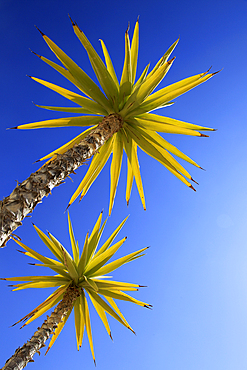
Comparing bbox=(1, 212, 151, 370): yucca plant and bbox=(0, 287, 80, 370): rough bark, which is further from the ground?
bbox=(1, 212, 151, 370): yucca plant

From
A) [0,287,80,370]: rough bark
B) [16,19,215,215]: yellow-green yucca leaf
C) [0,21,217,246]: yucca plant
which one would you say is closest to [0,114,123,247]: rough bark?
[0,21,217,246]: yucca plant

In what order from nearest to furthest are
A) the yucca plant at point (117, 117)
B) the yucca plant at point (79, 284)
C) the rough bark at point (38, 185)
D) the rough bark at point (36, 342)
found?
the rough bark at point (38, 185) → the rough bark at point (36, 342) → the yucca plant at point (117, 117) → the yucca plant at point (79, 284)

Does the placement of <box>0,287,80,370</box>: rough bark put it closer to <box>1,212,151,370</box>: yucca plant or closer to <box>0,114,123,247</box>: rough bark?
<box>1,212,151,370</box>: yucca plant

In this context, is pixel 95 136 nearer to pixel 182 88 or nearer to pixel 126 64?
pixel 126 64

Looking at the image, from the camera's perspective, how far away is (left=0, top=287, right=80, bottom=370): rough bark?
6.88 feet

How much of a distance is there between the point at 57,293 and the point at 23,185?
249cm

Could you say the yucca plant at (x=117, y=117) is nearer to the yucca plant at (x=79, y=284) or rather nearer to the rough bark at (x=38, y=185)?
the rough bark at (x=38, y=185)

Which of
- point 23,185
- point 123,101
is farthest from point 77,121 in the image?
point 23,185

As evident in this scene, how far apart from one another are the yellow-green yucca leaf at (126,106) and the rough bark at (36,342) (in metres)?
1.58

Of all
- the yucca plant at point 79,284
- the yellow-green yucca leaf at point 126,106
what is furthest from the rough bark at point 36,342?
the yellow-green yucca leaf at point 126,106

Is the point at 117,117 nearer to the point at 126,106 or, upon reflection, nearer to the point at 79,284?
the point at 126,106

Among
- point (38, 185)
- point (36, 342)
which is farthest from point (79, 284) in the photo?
point (38, 185)

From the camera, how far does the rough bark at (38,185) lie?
4.40 ft

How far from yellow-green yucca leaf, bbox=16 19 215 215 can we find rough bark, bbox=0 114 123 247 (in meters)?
0.52
